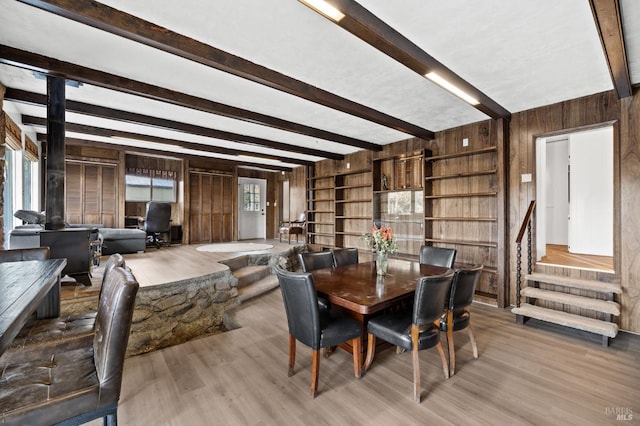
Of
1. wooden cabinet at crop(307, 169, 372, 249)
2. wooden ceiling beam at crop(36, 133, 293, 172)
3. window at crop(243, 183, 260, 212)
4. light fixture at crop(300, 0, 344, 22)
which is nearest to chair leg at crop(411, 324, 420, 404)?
light fixture at crop(300, 0, 344, 22)

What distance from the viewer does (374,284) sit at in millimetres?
2422

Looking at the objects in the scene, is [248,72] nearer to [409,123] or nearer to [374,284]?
[374,284]

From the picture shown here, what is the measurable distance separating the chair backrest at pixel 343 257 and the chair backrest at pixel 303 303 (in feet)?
4.19

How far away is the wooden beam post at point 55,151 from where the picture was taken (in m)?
2.86

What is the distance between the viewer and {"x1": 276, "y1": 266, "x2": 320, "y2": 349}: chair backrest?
1924 millimetres

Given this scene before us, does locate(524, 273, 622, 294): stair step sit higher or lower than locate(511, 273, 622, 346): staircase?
higher

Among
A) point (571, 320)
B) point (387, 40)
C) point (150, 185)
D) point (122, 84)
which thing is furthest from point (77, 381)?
point (150, 185)

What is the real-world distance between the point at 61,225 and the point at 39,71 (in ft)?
4.90

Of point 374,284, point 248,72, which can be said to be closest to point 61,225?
point 248,72

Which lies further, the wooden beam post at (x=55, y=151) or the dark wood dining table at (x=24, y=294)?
the wooden beam post at (x=55, y=151)

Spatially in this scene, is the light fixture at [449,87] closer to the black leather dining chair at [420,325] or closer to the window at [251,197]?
the black leather dining chair at [420,325]

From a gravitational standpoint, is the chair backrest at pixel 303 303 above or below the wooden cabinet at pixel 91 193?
below

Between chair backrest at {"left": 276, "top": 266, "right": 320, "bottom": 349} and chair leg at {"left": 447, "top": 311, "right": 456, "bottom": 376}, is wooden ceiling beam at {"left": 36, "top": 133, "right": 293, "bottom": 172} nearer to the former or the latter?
chair backrest at {"left": 276, "top": 266, "right": 320, "bottom": 349}

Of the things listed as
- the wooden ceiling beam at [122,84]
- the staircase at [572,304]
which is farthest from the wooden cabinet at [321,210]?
the staircase at [572,304]
